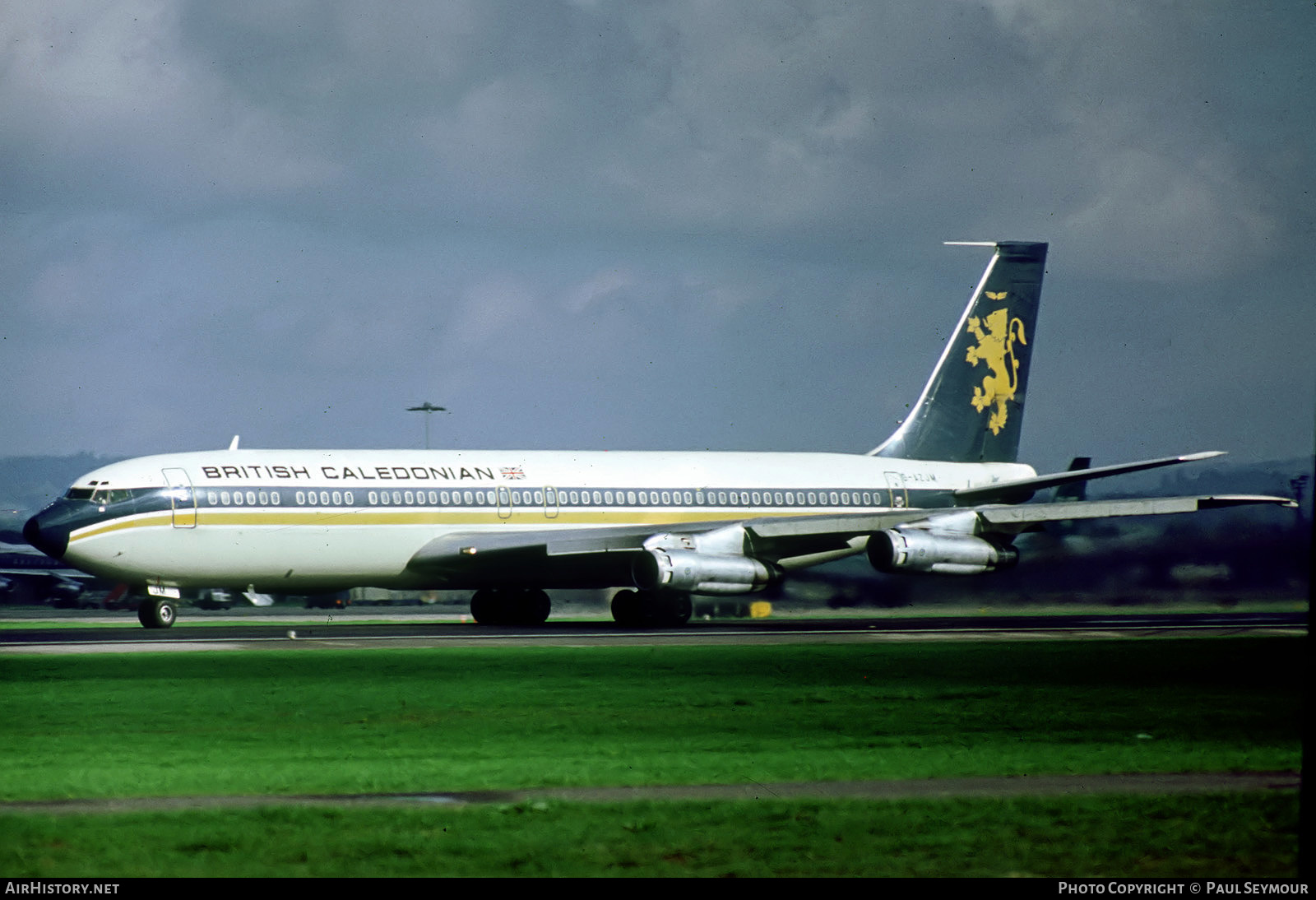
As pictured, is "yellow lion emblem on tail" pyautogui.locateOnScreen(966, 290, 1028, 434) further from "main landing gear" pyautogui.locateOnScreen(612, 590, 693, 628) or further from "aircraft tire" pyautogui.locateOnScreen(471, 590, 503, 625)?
"aircraft tire" pyautogui.locateOnScreen(471, 590, 503, 625)

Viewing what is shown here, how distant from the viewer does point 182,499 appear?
42531mm

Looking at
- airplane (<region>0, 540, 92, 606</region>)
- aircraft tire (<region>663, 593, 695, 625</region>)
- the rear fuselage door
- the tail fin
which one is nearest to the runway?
aircraft tire (<region>663, 593, 695, 625</region>)

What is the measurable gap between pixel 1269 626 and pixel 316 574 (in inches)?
963

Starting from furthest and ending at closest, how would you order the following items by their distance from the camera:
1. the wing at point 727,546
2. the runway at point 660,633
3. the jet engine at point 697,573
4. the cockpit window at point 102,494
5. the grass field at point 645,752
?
1. the wing at point 727,546
2. the jet engine at point 697,573
3. the cockpit window at point 102,494
4. the runway at point 660,633
5. the grass field at point 645,752

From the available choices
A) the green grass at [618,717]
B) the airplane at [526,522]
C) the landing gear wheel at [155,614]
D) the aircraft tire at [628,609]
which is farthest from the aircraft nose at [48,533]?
the aircraft tire at [628,609]

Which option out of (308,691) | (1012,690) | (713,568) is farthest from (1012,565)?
(308,691)

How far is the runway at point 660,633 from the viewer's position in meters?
36.6

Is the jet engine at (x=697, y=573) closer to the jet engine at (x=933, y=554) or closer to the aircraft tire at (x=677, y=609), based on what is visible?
the aircraft tire at (x=677, y=609)

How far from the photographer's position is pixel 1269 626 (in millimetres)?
43062

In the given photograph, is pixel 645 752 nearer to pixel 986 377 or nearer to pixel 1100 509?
pixel 1100 509

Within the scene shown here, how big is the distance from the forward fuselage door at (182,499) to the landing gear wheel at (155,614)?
3.28 metres

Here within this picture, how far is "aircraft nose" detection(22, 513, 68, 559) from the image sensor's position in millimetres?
41562

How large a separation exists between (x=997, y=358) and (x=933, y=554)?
53.6 feet

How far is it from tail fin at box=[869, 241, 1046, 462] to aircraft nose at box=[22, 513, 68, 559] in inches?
1045
